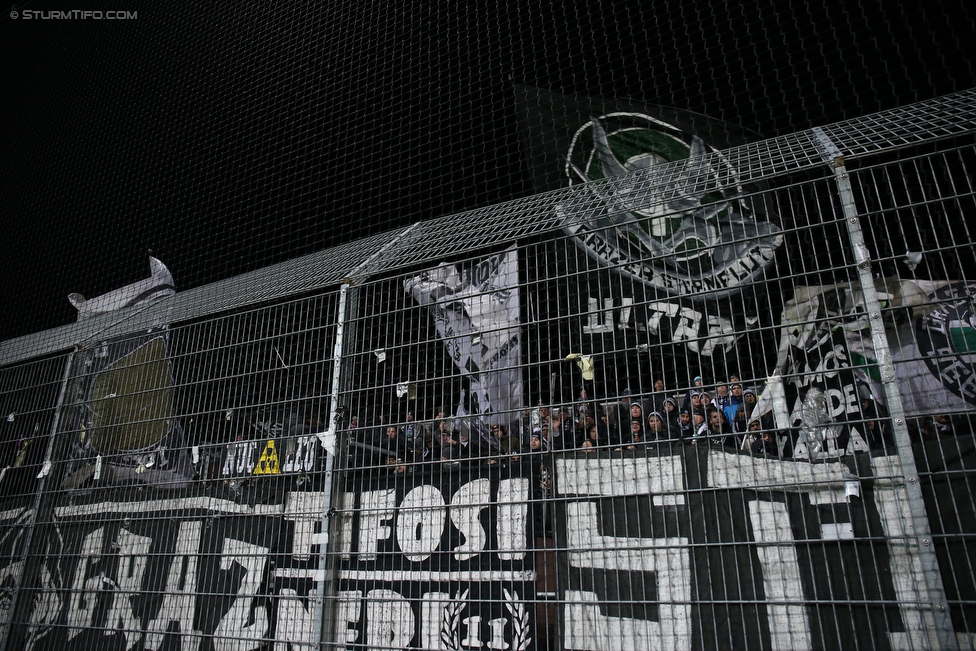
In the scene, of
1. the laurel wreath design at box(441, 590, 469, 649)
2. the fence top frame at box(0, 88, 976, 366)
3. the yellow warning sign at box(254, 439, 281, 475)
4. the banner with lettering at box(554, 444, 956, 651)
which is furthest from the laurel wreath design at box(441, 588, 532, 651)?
the fence top frame at box(0, 88, 976, 366)

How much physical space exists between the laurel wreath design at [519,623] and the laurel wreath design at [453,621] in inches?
7.4

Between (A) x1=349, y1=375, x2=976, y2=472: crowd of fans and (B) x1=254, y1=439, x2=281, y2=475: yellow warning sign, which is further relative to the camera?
(B) x1=254, y1=439, x2=281, y2=475: yellow warning sign

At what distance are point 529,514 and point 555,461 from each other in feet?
0.69

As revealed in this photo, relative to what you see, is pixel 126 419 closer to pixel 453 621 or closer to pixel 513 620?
pixel 453 621

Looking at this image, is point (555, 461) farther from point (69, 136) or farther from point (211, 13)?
point (69, 136)

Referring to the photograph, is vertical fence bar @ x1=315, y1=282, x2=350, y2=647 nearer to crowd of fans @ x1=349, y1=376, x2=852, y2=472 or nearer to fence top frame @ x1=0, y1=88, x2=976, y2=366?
crowd of fans @ x1=349, y1=376, x2=852, y2=472

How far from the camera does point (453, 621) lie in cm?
221

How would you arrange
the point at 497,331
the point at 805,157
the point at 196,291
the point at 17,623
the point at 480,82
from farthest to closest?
the point at 480,82 < the point at 196,291 < the point at 17,623 < the point at 497,331 < the point at 805,157

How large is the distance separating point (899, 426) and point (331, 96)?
463 cm

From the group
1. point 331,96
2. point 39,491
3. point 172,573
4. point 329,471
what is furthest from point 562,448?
point 331,96

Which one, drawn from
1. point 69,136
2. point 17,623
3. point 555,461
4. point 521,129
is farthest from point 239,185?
point 555,461

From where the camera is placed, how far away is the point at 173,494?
2.97m

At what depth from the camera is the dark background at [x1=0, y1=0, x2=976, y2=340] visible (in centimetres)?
397

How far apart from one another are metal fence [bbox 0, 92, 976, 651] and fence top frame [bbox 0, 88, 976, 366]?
0.8 inches
